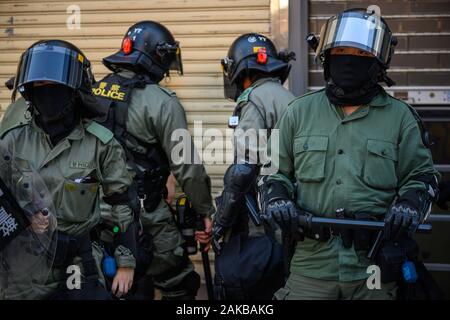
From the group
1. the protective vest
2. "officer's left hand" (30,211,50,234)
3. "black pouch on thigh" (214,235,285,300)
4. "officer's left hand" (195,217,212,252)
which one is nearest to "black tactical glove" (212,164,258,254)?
"black pouch on thigh" (214,235,285,300)

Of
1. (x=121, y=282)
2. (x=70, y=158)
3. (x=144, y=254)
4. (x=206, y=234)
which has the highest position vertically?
(x=70, y=158)

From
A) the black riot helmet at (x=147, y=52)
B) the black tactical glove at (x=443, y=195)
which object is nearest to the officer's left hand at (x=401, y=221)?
the black tactical glove at (x=443, y=195)

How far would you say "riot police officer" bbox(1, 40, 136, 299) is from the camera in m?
3.81

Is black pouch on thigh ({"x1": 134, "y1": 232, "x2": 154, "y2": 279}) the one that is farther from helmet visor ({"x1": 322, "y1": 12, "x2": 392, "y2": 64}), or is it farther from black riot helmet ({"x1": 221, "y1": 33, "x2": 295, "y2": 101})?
helmet visor ({"x1": 322, "y1": 12, "x2": 392, "y2": 64})

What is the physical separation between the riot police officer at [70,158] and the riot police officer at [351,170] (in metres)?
0.88

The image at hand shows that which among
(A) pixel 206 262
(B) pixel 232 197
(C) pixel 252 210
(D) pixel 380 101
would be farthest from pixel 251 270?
(D) pixel 380 101

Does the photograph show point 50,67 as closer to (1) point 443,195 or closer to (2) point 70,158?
(2) point 70,158

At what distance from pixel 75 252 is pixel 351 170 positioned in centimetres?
149

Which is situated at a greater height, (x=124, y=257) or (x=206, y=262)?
(x=124, y=257)

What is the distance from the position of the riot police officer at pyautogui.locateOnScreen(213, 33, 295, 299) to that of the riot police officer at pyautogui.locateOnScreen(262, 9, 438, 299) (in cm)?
94

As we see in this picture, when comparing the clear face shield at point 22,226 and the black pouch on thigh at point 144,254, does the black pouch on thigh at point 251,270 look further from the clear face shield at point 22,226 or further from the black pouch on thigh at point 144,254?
the clear face shield at point 22,226

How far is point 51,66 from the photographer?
152 inches

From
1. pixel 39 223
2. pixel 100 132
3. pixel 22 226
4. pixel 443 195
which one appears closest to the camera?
pixel 22 226

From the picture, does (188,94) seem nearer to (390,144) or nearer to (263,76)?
(263,76)
